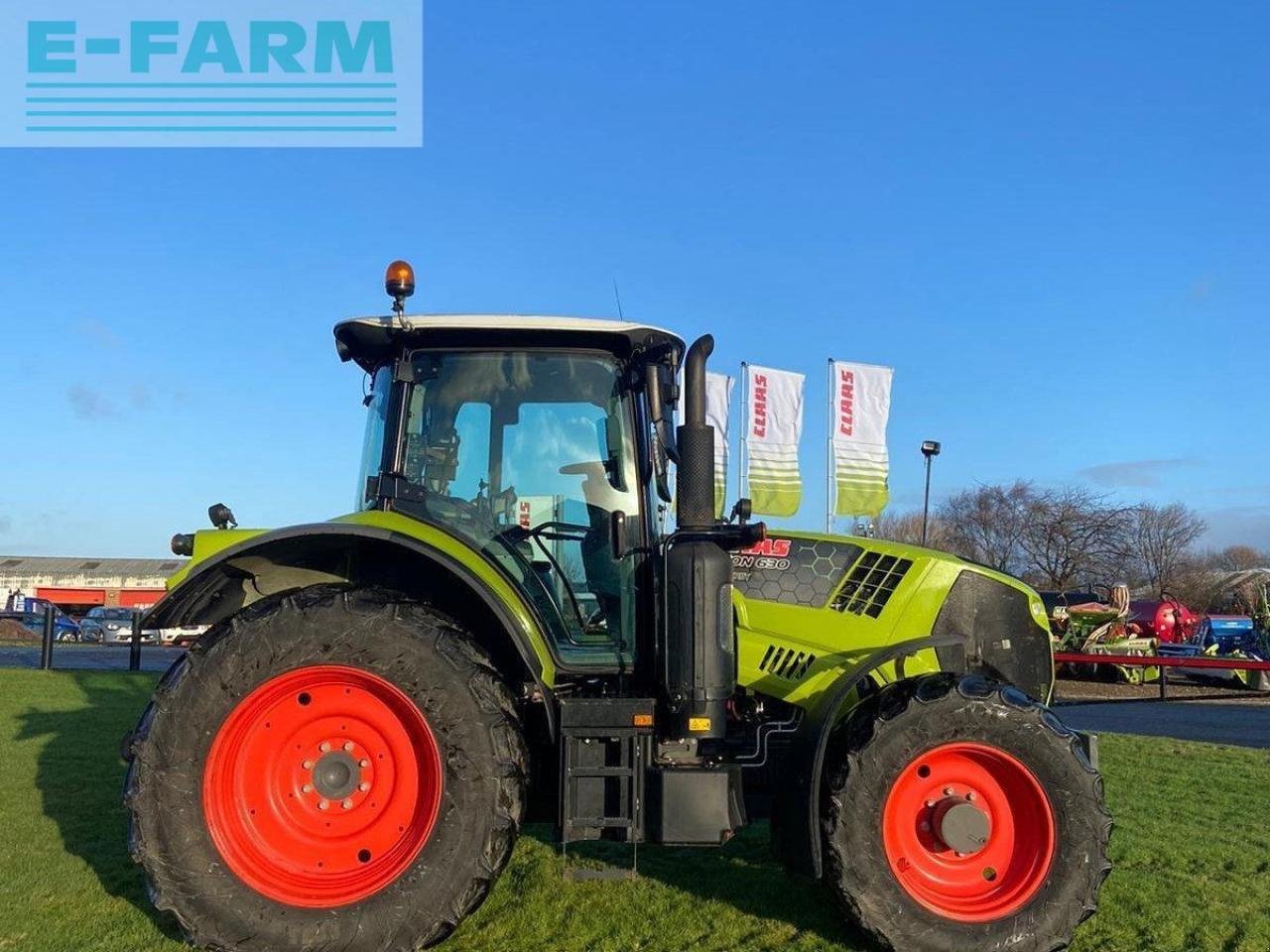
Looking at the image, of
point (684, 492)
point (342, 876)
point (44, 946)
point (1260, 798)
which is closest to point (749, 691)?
point (684, 492)

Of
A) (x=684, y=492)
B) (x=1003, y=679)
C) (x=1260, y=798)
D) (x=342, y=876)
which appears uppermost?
(x=684, y=492)

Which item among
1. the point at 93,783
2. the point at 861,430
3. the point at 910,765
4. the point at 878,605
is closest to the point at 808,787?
the point at 910,765

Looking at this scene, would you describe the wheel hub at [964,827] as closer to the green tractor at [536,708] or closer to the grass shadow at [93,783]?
the green tractor at [536,708]

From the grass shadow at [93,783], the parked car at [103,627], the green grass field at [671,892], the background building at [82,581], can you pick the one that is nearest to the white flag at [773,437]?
the grass shadow at [93,783]

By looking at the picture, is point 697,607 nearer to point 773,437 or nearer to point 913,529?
point 773,437

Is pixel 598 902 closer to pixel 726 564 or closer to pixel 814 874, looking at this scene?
pixel 814 874

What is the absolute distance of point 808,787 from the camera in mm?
3582

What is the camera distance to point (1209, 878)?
176 inches

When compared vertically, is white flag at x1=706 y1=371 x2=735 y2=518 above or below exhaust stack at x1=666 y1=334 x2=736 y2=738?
above

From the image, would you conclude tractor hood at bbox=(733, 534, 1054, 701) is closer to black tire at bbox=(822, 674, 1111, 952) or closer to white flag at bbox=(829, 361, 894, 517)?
black tire at bbox=(822, 674, 1111, 952)

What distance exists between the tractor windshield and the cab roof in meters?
0.06

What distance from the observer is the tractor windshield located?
13.2 feet

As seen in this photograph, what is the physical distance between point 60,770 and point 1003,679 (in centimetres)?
601

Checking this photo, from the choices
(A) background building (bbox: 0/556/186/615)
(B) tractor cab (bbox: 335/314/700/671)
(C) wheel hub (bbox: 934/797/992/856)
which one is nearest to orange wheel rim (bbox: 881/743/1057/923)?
(C) wheel hub (bbox: 934/797/992/856)
